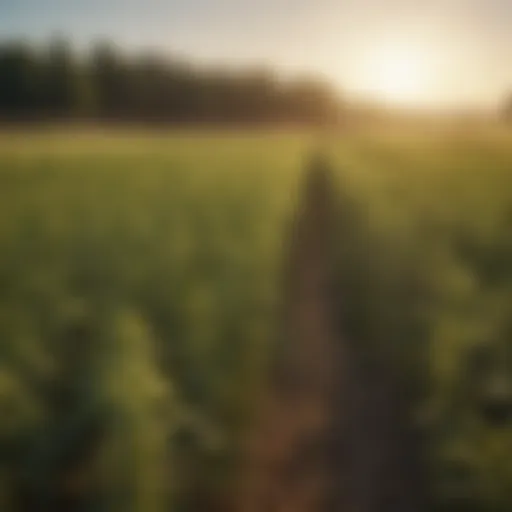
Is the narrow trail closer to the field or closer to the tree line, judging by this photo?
the field

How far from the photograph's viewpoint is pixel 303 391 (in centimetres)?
166

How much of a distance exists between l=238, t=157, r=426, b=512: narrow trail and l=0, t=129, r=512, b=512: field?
0.04 meters

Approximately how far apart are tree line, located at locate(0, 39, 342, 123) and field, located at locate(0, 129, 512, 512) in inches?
1.9

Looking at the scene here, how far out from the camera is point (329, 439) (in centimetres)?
166

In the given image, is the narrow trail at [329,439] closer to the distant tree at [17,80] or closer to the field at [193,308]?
the field at [193,308]

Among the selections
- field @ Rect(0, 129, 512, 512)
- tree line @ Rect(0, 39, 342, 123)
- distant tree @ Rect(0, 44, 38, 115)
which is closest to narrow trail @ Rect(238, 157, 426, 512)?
field @ Rect(0, 129, 512, 512)

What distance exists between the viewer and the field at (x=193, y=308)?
59.8 inches

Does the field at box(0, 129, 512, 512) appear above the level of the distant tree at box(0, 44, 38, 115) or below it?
below

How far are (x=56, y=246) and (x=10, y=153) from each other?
182mm

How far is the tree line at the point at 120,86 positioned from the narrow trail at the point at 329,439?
9.8 inches

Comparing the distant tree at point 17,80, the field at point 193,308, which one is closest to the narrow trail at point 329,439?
the field at point 193,308

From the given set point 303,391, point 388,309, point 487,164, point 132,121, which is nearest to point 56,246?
point 132,121

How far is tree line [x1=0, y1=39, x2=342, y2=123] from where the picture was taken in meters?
1.62

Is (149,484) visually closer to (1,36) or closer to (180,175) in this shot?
(180,175)
